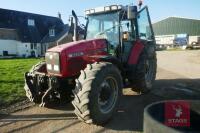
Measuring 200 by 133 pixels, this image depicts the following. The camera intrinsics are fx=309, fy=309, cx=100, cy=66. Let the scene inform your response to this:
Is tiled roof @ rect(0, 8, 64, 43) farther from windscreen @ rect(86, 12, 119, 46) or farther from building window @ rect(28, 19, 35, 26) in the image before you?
windscreen @ rect(86, 12, 119, 46)

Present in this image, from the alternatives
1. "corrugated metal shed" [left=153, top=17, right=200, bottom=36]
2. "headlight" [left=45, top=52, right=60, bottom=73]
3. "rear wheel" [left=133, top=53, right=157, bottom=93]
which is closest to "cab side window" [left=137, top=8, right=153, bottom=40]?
"rear wheel" [left=133, top=53, right=157, bottom=93]

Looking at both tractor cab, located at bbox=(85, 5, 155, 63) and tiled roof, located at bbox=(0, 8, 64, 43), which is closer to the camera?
tractor cab, located at bbox=(85, 5, 155, 63)

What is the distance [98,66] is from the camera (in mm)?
6426

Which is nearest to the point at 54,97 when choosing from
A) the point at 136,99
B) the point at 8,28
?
the point at 136,99

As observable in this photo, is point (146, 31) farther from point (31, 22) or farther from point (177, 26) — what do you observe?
point (177, 26)

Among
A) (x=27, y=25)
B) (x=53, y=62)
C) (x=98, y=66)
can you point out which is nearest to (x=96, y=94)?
(x=98, y=66)

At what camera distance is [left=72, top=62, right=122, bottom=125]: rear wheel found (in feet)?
19.8

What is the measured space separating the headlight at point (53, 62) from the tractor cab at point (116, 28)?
158 cm

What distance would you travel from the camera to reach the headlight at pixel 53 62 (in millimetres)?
6996

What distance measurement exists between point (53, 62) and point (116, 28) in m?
1.97

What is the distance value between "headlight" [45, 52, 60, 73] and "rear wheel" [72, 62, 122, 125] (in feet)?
3.03

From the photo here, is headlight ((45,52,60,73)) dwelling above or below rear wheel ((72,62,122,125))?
above

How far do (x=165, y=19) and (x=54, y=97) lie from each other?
63.5 m

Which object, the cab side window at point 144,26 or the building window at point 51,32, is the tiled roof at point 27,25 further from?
the cab side window at point 144,26
